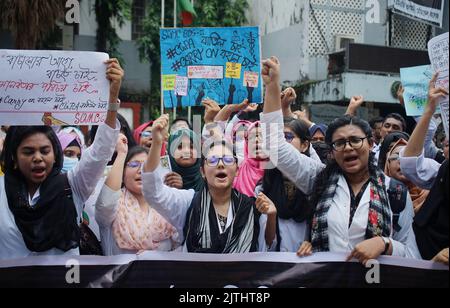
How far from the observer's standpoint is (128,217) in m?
3.31

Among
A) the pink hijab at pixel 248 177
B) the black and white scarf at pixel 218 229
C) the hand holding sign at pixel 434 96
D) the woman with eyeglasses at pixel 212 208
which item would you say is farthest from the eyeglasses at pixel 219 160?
the hand holding sign at pixel 434 96

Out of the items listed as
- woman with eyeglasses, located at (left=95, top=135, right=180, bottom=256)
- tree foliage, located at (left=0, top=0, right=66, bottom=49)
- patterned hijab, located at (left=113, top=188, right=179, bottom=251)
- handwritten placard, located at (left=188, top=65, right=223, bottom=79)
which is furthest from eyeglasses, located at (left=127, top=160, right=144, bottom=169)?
tree foliage, located at (left=0, top=0, right=66, bottom=49)

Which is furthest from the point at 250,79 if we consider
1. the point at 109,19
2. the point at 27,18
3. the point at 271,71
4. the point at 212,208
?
the point at 109,19

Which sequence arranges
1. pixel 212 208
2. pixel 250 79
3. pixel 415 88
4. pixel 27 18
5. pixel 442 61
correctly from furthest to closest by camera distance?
pixel 27 18 → pixel 415 88 → pixel 250 79 → pixel 212 208 → pixel 442 61

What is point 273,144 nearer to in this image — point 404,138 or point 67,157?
point 404,138

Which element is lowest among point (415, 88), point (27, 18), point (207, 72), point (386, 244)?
point (386, 244)

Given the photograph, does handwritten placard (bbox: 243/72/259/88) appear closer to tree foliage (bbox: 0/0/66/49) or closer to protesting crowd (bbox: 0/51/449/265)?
protesting crowd (bbox: 0/51/449/265)

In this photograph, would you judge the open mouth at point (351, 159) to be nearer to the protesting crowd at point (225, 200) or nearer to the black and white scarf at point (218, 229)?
the protesting crowd at point (225, 200)

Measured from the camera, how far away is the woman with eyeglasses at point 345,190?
2992 millimetres

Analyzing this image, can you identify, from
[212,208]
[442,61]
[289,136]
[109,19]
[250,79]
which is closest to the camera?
[442,61]

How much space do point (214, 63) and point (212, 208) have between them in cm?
164

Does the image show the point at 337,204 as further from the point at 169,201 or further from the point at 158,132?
the point at 158,132

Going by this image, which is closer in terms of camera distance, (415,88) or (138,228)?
(138,228)

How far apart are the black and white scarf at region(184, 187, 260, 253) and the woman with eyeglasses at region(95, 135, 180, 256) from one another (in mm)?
196
